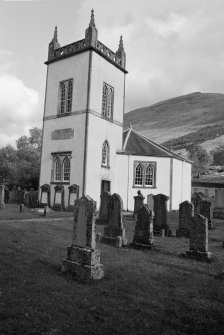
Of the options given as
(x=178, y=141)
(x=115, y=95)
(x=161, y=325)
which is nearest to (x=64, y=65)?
(x=115, y=95)

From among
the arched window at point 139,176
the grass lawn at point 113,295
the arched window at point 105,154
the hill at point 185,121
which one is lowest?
the grass lawn at point 113,295

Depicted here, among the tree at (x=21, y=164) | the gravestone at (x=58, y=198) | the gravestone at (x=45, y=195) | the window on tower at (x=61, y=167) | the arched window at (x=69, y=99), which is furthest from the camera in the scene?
the tree at (x=21, y=164)

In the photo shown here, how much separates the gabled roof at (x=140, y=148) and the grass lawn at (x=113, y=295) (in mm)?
17904

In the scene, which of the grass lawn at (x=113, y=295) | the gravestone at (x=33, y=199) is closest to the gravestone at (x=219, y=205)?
the grass lawn at (x=113, y=295)

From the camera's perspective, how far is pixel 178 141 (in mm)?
109875

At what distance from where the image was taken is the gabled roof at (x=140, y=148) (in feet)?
89.8

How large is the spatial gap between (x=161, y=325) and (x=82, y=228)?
11.3ft

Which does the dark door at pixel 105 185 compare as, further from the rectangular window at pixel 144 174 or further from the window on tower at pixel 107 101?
the window on tower at pixel 107 101

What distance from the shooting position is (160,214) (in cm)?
1391

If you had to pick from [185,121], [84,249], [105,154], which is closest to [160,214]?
[84,249]

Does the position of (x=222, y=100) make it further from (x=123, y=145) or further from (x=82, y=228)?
(x=82, y=228)

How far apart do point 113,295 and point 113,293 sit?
0.12 metres

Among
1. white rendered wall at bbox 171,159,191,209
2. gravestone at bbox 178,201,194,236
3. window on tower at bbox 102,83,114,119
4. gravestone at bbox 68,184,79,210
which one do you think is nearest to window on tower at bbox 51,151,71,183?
gravestone at bbox 68,184,79,210

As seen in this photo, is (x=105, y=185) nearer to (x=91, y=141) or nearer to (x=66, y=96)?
(x=91, y=141)
